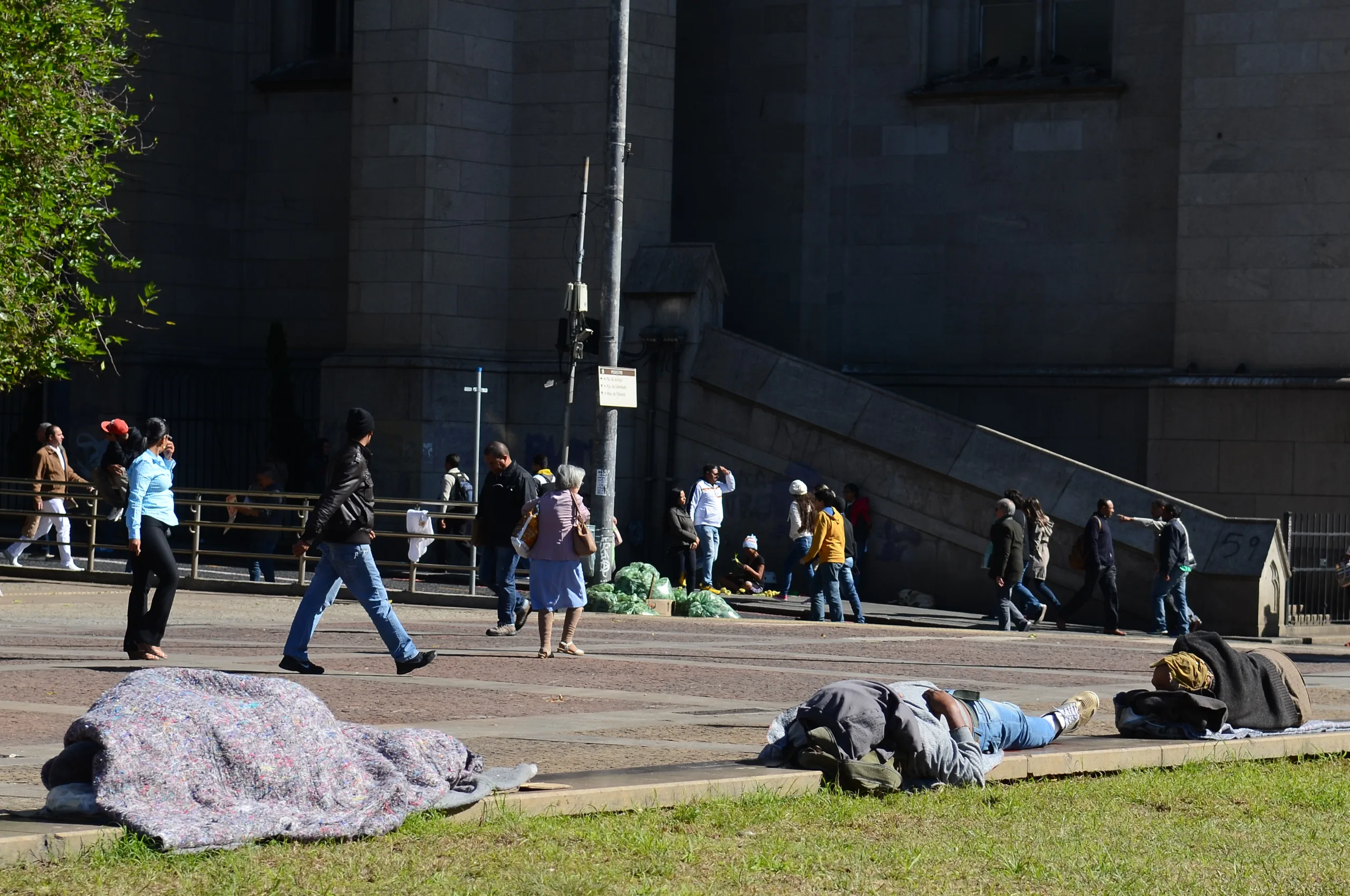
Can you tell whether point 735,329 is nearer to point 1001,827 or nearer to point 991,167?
point 991,167

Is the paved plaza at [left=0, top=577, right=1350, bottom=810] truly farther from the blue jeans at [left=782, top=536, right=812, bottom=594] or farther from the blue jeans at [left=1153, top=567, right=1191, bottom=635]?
the blue jeans at [left=782, top=536, right=812, bottom=594]

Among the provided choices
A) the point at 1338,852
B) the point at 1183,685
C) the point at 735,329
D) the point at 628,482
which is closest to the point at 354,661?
the point at 1183,685

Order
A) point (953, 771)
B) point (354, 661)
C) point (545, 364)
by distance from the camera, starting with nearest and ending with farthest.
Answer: point (953, 771) → point (354, 661) → point (545, 364)

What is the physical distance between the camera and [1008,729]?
346 inches

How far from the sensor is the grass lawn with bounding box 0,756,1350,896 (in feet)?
19.0

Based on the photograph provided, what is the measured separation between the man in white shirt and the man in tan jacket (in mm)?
7449

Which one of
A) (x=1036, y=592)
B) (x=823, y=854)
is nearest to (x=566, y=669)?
(x=823, y=854)

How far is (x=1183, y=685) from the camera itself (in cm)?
947

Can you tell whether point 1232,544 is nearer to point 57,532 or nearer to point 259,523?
point 259,523

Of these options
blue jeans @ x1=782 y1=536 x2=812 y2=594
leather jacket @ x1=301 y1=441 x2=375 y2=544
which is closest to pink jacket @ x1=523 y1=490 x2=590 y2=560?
leather jacket @ x1=301 y1=441 x2=375 y2=544

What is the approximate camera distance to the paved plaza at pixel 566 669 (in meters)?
9.28

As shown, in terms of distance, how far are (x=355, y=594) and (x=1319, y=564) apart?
49.9 ft

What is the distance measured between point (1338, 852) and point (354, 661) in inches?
320

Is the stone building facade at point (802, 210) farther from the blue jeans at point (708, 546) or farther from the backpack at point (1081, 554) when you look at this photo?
the backpack at point (1081, 554)
